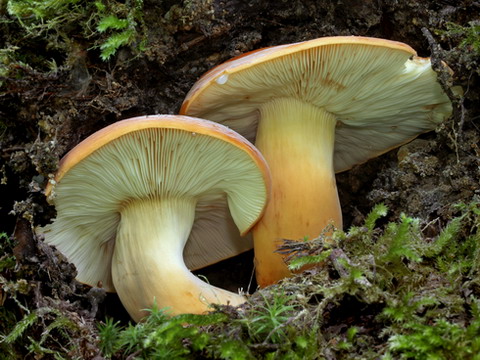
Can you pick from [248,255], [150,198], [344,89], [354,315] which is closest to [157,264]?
[150,198]

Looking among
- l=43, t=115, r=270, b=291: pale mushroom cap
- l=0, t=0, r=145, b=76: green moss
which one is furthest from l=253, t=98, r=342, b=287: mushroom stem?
l=0, t=0, r=145, b=76: green moss

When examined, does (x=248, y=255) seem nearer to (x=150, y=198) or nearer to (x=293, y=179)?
(x=293, y=179)

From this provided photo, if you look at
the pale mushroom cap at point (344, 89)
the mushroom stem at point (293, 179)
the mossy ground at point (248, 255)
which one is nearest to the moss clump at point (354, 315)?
the mossy ground at point (248, 255)

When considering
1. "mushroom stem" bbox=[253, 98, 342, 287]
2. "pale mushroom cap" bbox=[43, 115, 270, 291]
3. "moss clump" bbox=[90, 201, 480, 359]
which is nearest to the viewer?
"moss clump" bbox=[90, 201, 480, 359]

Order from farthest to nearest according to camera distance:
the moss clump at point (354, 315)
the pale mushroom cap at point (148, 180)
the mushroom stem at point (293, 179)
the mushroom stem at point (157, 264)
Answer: the mushroom stem at point (293, 179)
the mushroom stem at point (157, 264)
the pale mushroom cap at point (148, 180)
the moss clump at point (354, 315)

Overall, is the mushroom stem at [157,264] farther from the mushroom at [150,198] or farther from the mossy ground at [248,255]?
the mossy ground at [248,255]

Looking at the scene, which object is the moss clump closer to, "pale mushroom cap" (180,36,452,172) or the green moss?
"pale mushroom cap" (180,36,452,172)
